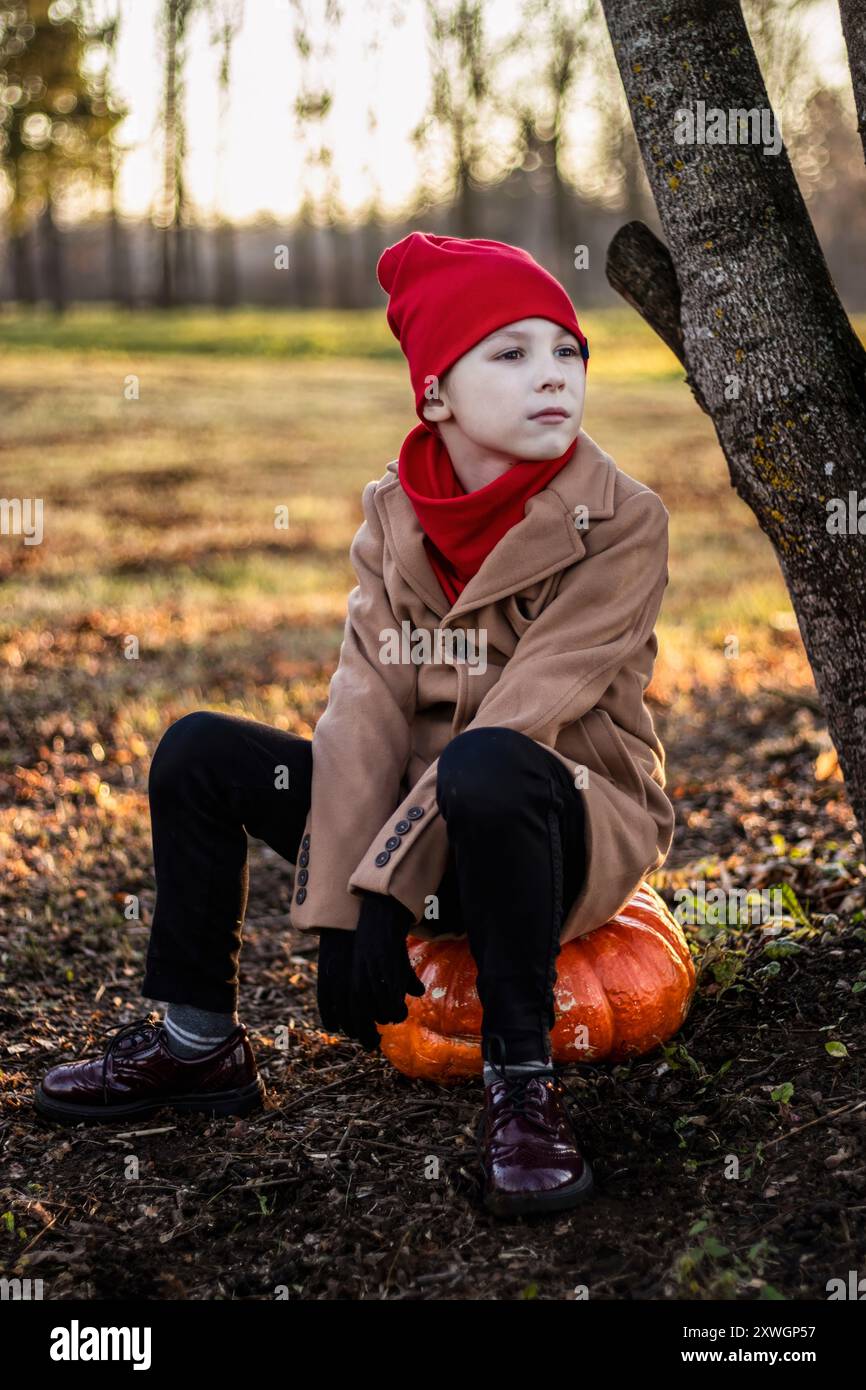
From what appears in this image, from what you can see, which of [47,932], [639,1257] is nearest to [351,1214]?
[639,1257]

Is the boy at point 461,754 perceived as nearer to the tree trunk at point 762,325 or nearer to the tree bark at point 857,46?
the tree trunk at point 762,325

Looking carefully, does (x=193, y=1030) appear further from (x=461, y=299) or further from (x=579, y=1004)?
(x=461, y=299)

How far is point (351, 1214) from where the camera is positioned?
8.63 ft

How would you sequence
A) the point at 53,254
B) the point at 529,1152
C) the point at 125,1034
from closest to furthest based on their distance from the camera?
the point at 529,1152, the point at 125,1034, the point at 53,254

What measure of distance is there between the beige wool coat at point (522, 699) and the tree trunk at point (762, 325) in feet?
1.03

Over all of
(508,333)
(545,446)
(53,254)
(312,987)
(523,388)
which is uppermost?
(53,254)

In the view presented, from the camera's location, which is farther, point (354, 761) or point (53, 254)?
point (53, 254)

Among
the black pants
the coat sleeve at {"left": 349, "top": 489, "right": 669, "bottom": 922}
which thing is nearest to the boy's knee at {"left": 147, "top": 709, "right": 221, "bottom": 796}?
the black pants

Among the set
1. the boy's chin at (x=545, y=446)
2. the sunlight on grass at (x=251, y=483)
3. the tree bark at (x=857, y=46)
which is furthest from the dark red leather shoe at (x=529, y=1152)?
the sunlight on grass at (x=251, y=483)

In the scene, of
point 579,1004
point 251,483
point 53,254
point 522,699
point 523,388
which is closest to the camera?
point 522,699

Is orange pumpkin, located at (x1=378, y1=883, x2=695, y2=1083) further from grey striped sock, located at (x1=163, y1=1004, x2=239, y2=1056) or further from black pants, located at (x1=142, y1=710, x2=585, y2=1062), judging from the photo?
grey striped sock, located at (x1=163, y1=1004, x2=239, y2=1056)

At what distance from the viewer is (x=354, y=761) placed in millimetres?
2902

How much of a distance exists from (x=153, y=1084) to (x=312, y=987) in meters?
1.05

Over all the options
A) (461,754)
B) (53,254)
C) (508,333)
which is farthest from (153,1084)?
(53,254)
